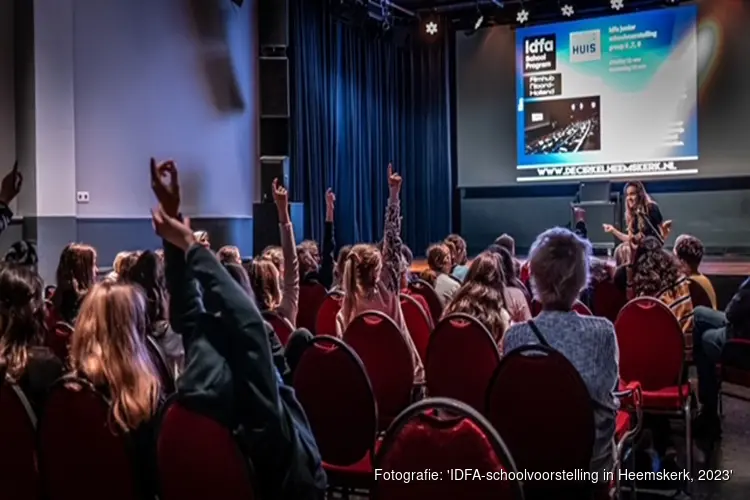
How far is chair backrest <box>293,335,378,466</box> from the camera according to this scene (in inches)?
99.3

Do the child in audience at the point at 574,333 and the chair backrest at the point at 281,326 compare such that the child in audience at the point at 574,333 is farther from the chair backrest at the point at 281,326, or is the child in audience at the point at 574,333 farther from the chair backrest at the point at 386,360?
the chair backrest at the point at 281,326

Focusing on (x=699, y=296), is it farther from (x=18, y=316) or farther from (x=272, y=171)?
(x=272, y=171)

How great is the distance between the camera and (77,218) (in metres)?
7.19

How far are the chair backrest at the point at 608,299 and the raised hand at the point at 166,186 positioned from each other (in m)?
3.93

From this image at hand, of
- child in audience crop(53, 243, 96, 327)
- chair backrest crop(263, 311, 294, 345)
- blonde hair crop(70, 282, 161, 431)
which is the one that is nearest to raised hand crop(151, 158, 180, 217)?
blonde hair crop(70, 282, 161, 431)

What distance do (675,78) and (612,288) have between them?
6328mm

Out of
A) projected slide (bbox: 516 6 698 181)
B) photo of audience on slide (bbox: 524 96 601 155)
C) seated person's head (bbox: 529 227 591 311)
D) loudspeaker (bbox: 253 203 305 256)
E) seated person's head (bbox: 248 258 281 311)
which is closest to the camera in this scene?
seated person's head (bbox: 529 227 591 311)

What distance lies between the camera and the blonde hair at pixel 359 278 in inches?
143

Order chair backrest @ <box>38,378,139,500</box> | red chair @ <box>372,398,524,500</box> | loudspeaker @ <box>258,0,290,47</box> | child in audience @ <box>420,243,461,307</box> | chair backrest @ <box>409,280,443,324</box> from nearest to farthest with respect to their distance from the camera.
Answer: red chair @ <box>372,398,524,500</box> → chair backrest @ <box>38,378,139,500</box> → chair backrest @ <box>409,280,443,324</box> → child in audience @ <box>420,243,461,307</box> → loudspeaker @ <box>258,0,290,47</box>

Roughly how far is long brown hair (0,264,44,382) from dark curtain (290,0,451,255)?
751 centimetres

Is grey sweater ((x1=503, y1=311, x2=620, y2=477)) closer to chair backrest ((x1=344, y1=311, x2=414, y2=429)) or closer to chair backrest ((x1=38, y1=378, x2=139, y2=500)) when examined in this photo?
chair backrest ((x1=344, y1=311, x2=414, y2=429))

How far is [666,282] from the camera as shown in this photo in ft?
13.5

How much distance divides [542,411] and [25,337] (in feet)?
5.48

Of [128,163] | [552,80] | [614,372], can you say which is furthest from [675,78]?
[614,372]
